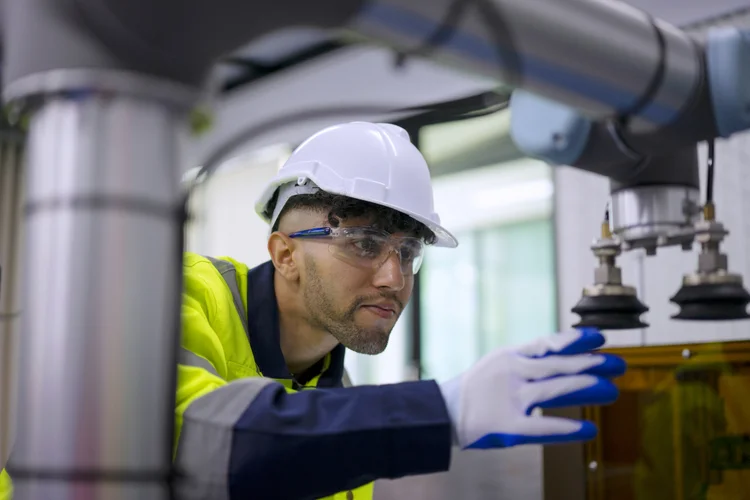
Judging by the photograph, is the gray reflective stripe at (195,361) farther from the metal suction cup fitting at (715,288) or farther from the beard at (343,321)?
the metal suction cup fitting at (715,288)

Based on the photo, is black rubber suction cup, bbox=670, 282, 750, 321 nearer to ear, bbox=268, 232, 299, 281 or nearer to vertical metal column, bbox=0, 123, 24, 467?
ear, bbox=268, 232, 299, 281

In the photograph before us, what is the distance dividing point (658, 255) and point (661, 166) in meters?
1.59

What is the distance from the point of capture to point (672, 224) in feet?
3.12

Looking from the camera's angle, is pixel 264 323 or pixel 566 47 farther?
pixel 264 323

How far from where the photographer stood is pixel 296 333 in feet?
4.61

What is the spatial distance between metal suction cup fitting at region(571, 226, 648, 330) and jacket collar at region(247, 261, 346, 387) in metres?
0.50

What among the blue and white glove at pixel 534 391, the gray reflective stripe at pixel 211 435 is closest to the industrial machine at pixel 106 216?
the gray reflective stripe at pixel 211 435

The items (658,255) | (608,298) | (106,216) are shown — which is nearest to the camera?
(106,216)

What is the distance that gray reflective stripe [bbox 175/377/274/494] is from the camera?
2.37 ft

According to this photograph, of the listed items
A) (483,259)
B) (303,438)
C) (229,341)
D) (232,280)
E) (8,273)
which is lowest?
(303,438)

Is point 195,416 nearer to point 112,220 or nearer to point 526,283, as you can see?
point 112,220

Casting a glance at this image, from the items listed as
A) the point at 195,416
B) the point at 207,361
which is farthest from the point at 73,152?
the point at 207,361

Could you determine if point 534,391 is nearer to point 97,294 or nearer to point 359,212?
point 97,294

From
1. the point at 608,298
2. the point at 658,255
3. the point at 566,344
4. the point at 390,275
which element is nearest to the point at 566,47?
the point at 566,344
